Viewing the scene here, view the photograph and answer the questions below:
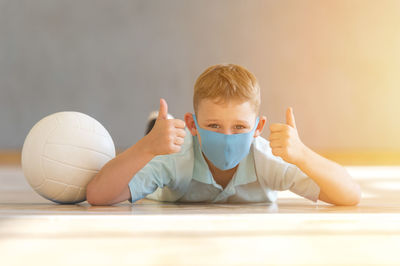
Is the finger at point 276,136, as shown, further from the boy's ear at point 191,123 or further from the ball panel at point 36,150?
the ball panel at point 36,150

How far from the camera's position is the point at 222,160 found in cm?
204

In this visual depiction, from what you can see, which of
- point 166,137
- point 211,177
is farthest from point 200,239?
point 211,177

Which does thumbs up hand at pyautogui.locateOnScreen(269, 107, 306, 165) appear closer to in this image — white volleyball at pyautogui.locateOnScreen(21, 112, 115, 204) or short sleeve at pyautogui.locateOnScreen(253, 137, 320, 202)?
short sleeve at pyautogui.locateOnScreen(253, 137, 320, 202)

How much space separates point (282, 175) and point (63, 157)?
93 cm

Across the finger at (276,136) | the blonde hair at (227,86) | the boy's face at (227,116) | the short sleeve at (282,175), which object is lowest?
the short sleeve at (282,175)

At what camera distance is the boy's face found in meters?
1.94

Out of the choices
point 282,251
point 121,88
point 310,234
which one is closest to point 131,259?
point 282,251

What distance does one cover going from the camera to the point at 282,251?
1.18 m

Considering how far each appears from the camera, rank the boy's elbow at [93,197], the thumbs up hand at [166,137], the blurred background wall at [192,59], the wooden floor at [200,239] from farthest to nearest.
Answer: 1. the blurred background wall at [192,59]
2. the boy's elbow at [93,197]
3. the thumbs up hand at [166,137]
4. the wooden floor at [200,239]

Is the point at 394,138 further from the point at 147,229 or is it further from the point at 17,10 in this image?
the point at 147,229

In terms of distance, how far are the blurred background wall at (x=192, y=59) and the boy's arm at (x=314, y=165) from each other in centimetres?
563

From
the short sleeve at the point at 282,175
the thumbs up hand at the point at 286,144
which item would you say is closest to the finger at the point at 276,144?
the thumbs up hand at the point at 286,144

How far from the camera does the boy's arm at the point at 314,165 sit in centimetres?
192

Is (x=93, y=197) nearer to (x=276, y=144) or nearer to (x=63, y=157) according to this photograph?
(x=63, y=157)
